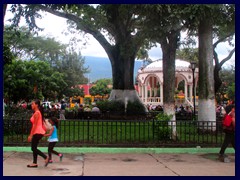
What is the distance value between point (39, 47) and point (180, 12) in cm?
3512

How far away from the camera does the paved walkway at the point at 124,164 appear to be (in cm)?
751

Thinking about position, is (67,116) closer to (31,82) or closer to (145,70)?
(31,82)

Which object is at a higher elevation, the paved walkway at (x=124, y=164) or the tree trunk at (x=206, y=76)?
the tree trunk at (x=206, y=76)

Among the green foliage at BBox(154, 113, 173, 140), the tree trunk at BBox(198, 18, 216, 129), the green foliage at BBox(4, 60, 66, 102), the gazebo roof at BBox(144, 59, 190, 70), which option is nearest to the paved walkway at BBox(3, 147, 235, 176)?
the green foliage at BBox(154, 113, 173, 140)

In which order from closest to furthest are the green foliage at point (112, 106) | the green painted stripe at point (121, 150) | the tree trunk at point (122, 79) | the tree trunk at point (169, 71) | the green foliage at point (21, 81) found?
1. the green painted stripe at point (121, 150)
2. the tree trunk at point (169, 71)
3. the green foliage at point (21, 81)
4. the green foliage at point (112, 106)
5. the tree trunk at point (122, 79)

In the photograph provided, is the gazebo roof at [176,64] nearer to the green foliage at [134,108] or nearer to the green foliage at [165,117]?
the green foliage at [134,108]

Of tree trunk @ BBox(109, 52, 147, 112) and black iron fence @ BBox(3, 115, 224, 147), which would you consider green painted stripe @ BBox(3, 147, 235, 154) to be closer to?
black iron fence @ BBox(3, 115, 224, 147)

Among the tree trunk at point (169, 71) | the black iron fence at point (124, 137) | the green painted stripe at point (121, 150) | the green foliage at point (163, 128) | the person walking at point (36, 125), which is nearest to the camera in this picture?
the person walking at point (36, 125)

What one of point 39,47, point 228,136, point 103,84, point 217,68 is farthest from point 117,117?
point 103,84

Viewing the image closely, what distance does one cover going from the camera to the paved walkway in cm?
751

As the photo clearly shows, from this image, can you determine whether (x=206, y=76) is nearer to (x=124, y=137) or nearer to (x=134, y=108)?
(x=124, y=137)

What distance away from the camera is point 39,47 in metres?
41.8

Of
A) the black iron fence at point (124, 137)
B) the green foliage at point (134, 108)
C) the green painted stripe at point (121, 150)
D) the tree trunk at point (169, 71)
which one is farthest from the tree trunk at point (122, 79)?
the green painted stripe at point (121, 150)

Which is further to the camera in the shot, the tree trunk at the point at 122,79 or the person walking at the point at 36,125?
the tree trunk at the point at 122,79
